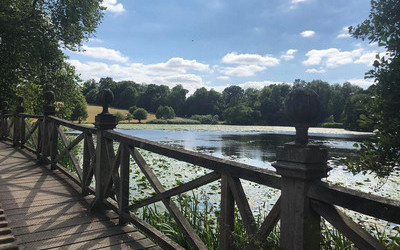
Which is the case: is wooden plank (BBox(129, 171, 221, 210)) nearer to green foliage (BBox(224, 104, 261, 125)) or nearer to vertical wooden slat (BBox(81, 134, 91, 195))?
vertical wooden slat (BBox(81, 134, 91, 195))

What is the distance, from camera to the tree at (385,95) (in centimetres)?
312

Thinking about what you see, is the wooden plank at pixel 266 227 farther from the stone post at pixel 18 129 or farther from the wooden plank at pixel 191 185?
the stone post at pixel 18 129

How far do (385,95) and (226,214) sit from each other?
2.15 metres

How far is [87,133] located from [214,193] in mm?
4429

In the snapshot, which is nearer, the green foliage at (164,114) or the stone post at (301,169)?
the stone post at (301,169)

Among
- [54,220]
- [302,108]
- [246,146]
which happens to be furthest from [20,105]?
[246,146]

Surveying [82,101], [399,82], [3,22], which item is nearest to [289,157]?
[399,82]

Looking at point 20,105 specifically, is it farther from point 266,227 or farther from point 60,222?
point 266,227

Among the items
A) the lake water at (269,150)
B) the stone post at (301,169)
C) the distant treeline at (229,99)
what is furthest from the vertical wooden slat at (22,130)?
the distant treeline at (229,99)

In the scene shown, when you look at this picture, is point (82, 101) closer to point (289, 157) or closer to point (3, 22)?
point (3, 22)

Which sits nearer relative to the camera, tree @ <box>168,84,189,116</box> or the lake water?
the lake water

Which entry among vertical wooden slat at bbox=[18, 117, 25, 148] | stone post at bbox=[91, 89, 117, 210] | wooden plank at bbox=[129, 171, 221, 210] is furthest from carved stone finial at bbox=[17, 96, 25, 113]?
wooden plank at bbox=[129, 171, 221, 210]

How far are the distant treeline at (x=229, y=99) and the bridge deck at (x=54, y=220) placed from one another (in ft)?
231

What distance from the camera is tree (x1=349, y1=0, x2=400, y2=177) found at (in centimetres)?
312
